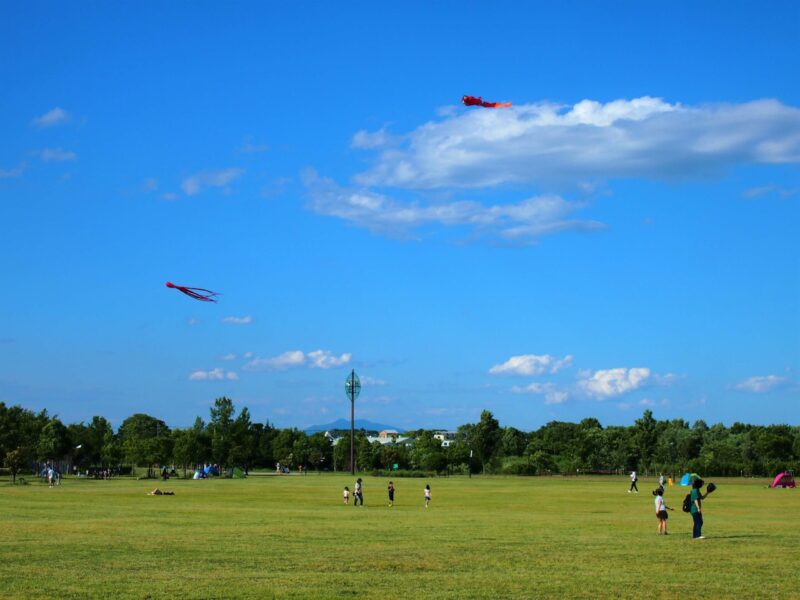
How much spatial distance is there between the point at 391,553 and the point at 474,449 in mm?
118012

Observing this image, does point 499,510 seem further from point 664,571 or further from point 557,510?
point 664,571

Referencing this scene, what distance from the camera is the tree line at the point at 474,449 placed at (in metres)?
114

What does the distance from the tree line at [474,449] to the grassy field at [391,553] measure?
65488mm

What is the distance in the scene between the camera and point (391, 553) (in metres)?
28.0

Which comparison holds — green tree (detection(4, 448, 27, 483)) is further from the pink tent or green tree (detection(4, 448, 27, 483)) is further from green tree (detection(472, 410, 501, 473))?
the pink tent

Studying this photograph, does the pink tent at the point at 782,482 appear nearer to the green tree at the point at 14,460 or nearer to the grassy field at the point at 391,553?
the grassy field at the point at 391,553

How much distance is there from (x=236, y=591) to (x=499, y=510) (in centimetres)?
3371

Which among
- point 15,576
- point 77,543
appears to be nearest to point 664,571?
point 15,576

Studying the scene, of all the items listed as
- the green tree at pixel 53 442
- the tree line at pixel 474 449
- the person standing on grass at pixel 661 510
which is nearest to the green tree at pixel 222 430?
the tree line at pixel 474 449

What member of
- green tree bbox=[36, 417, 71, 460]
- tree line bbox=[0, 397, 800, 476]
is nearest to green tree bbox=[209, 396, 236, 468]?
tree line bbox=[0, 397, 800, 476]

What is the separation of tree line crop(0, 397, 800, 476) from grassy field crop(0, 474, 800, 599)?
6549 centimetres

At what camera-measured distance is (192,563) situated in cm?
2520

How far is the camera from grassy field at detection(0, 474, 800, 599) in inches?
825

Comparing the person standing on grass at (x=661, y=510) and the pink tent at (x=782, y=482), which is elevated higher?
the person standing on grass at (x=661, y=510)
